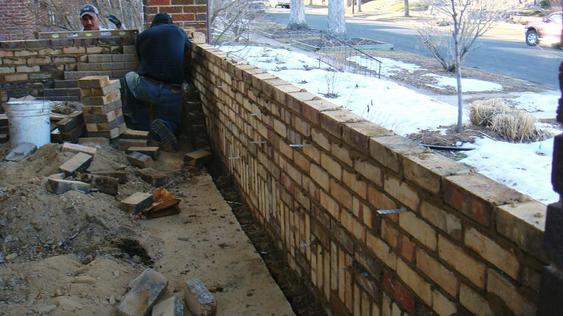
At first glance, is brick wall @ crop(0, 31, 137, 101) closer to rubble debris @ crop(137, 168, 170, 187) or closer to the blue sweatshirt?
the blue sweatshirt

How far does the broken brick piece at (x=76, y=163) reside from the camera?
542cm

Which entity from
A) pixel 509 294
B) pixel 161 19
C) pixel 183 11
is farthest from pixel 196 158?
pixel 509 294

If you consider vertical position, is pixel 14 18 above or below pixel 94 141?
above

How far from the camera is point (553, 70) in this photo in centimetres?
1667

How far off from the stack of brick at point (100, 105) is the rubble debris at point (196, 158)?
82cm

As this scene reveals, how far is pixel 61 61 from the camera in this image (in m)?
7.88

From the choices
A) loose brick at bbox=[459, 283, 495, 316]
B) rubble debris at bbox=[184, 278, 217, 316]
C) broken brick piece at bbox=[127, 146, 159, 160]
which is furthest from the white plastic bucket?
loose brick at bbox=[459, 283, 495, 316]

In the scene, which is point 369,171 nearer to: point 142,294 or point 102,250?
point 142,294

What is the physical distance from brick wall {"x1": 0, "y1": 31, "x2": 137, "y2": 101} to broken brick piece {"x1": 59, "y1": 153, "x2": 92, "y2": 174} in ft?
8.40

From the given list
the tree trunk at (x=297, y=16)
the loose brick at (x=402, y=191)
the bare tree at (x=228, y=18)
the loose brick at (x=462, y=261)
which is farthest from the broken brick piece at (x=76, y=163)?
the tree trunk at (x=297, y=16)

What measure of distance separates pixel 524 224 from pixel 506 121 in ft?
30.1

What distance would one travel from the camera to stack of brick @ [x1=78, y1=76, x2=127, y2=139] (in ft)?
21.0

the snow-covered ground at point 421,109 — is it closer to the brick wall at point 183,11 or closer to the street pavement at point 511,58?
the street pavement at point 511,58

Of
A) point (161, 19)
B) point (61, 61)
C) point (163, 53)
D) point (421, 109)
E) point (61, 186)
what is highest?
point (161, 19)
